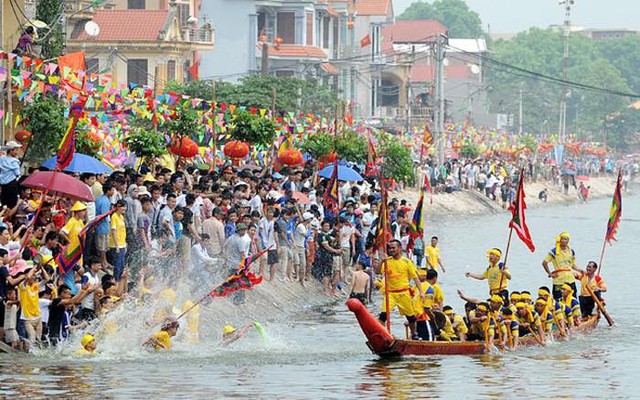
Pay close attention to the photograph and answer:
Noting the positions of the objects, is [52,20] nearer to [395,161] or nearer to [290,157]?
[290,157]

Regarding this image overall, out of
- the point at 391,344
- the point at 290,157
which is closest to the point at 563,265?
the point at 391,344

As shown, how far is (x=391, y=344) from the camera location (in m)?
23.3

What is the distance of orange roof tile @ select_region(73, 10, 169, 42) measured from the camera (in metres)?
67.7

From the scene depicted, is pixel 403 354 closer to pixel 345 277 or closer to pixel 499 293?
pixel 499 293

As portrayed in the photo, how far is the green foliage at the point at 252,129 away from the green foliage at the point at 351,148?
7747mm

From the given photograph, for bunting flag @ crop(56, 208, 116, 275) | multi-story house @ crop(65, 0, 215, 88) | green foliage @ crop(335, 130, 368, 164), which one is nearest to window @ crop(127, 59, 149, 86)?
multi-story house @ crop(65, 0, 215, 88)

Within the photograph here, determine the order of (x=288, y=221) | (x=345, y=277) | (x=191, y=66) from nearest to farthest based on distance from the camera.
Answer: (x=288, y=221), (x=345, y=277), (x=191, y=66)

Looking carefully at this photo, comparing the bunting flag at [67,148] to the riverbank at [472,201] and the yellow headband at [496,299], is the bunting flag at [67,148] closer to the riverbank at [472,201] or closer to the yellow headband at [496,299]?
the yellow headband at [496,299]

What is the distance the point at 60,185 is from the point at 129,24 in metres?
46.1

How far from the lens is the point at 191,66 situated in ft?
224

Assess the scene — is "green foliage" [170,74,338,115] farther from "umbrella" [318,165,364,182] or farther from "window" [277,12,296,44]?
"umbrella" [318,165,364,182]

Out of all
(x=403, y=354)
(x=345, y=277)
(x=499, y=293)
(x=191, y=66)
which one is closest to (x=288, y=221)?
(x=345, y=277)

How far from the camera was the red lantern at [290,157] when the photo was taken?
39750 millimetres

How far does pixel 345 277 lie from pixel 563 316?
A: 775cm
